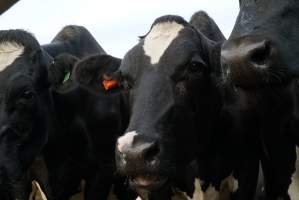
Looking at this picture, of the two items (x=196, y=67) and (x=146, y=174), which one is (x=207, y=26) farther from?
(x=146, y=174)

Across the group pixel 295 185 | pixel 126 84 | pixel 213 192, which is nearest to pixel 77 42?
pixel 126 84

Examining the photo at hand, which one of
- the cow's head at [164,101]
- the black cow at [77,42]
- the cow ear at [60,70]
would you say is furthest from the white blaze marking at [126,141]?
the black cow at [77,42]

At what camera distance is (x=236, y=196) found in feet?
19.5

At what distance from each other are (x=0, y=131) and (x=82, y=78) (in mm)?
870

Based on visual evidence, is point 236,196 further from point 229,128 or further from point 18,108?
point 18,108

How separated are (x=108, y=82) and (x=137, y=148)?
1586 mm

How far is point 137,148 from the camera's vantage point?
4535 mm

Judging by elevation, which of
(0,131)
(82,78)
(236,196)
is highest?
(82,78)

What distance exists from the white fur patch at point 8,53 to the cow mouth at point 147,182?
2.31 m

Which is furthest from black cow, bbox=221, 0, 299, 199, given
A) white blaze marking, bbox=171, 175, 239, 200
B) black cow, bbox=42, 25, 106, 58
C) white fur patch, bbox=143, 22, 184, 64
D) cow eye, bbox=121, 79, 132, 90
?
black cow, bbox=42, 25, 106, 58

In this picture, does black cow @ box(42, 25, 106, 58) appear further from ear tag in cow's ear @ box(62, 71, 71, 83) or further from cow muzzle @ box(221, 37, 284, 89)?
cow muzzle @ box(221, 37, 284, 89)

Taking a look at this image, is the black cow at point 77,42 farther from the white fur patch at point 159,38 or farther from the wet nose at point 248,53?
the wet nose at point 248,53

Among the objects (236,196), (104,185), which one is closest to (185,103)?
(236,196)

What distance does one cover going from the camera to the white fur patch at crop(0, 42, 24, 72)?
6.52 metres
